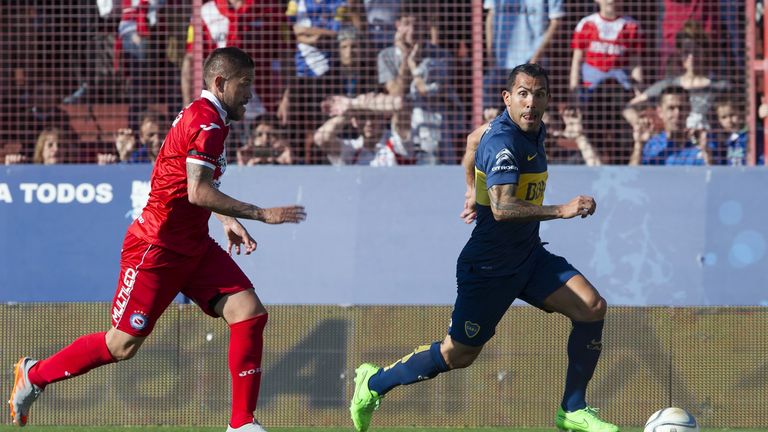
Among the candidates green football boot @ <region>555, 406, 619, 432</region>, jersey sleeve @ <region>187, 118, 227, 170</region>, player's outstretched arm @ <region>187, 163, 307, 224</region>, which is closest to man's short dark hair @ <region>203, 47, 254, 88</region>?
jersey sleeve @ <region>187, 118, 227, 170</region>

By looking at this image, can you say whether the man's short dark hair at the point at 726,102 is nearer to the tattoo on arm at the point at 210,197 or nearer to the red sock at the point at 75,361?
the tattoo on arm at the point at 210,197

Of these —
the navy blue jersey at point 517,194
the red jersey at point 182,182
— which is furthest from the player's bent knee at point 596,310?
the red jersey at point 182,182

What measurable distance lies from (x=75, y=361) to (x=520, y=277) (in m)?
2.55

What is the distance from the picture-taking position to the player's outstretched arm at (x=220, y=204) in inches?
253

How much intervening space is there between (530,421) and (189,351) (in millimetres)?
2356

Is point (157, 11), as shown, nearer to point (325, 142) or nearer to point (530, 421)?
point (325, 142)

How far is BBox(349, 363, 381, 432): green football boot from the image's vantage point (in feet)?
25.2

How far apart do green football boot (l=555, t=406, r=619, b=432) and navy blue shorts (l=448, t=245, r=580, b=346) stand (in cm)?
63

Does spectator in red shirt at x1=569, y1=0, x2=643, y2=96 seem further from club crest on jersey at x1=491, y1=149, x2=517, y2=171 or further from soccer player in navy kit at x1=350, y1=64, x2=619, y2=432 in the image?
club crest on jersey at x1=491, y1=149, x2=517, y2=171

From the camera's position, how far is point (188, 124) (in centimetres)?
673

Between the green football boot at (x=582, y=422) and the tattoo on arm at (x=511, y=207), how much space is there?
48.1 inches

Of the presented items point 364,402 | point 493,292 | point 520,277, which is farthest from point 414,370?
point 520,277

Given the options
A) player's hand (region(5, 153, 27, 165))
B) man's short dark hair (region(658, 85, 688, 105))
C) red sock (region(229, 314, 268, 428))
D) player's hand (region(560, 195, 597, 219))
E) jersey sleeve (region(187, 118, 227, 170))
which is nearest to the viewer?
player's hand (region(560, 195, 597, 219))

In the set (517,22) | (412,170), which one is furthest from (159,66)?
(517,22)
